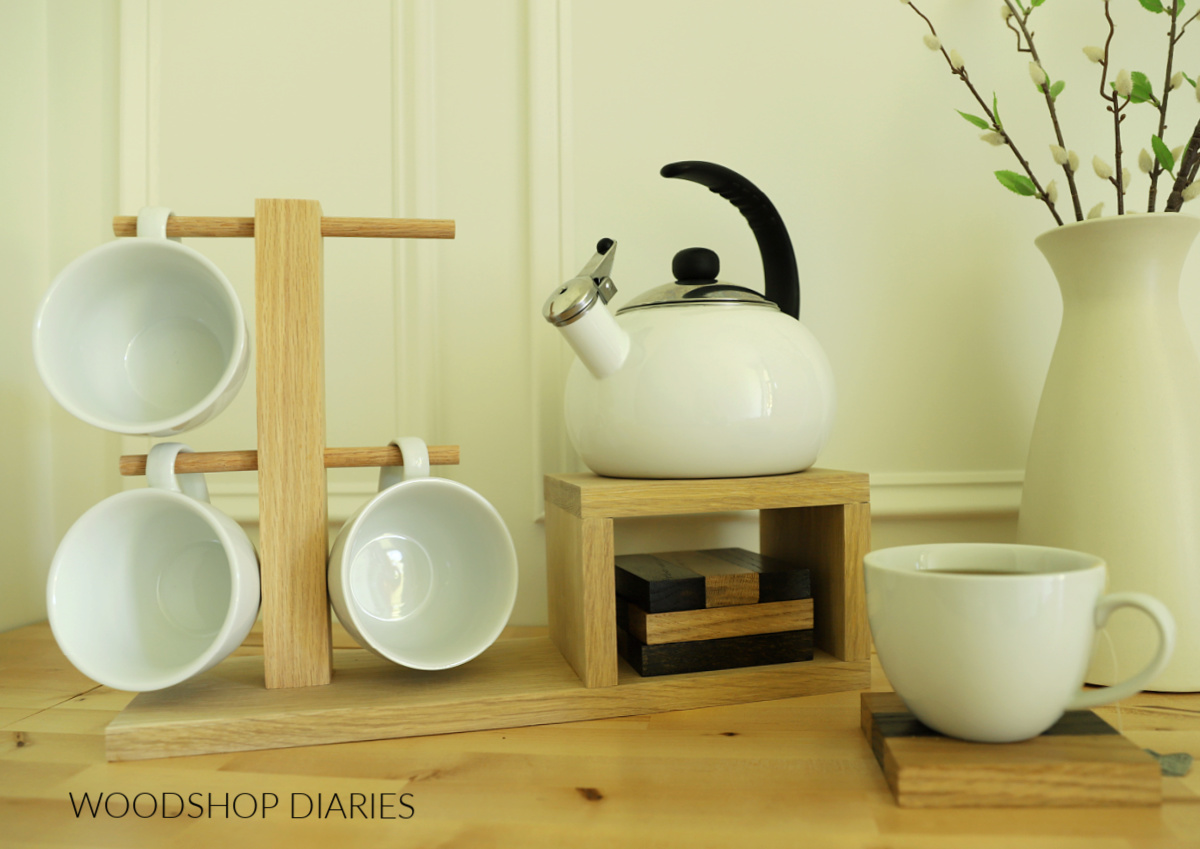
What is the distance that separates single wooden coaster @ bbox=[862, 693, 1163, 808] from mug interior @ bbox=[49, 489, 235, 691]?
453 millimetres

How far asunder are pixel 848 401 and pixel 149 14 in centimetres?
90

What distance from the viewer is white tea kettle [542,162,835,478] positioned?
0.61 meters

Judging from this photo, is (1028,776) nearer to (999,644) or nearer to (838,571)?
(999,644)

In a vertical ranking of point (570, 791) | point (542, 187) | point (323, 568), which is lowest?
point (570, 791)

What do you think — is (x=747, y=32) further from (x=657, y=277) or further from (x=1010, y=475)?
(x=1010, y=475)

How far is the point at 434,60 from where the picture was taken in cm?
87

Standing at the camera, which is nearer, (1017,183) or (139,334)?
(139,334)

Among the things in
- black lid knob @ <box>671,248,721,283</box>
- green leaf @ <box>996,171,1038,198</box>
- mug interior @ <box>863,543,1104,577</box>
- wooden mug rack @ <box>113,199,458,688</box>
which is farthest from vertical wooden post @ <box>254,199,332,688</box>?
green leaf @ <box>996,171,1038,198</box>

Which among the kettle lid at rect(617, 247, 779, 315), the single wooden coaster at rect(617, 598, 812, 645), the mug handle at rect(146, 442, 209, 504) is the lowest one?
the single wooden coaster at rect(617, 598, 812, 645)

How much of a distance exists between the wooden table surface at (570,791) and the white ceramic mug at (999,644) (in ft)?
0.17

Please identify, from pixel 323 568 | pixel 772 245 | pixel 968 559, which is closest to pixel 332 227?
pixel 323 568

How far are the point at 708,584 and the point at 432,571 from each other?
0.24 m

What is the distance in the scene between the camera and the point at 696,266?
684 millimetres

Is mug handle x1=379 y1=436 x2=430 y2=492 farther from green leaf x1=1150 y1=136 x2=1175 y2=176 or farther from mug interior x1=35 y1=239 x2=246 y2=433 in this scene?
green leaf x1=1150 y1=136 x2=1175 y2=176
